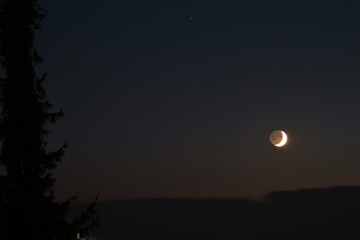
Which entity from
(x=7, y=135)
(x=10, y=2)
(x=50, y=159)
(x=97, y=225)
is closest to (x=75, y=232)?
(x=97, y=225)

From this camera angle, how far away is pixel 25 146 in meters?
20.6

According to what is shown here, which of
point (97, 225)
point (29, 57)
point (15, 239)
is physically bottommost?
point (15, 239)

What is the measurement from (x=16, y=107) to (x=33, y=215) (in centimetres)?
345

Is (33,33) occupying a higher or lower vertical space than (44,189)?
higher

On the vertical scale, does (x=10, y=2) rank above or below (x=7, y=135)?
above

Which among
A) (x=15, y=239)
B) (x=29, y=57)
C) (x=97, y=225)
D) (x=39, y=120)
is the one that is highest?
(x=29, y=57)

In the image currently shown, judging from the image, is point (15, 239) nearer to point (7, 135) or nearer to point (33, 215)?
point (33, 215)

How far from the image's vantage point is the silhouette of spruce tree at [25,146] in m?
20.2

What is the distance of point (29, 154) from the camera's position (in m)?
20.6

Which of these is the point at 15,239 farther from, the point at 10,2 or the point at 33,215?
the point at 10,2

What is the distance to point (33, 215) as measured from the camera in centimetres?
2034

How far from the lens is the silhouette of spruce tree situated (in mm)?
20156

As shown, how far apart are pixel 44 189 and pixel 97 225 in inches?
82.3

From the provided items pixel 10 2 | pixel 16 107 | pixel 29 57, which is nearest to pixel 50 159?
pixel 16 107
